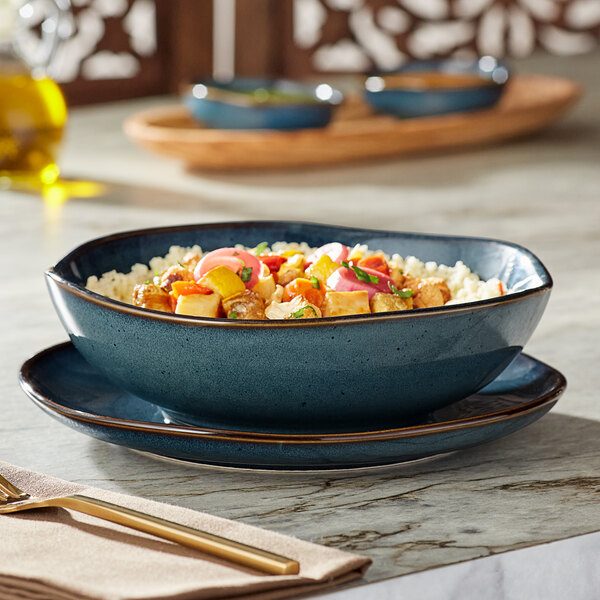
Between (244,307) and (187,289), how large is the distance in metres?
0.04

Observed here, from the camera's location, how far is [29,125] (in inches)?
70.2

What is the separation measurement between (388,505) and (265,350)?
0.11 m

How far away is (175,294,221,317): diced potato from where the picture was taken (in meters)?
0.71

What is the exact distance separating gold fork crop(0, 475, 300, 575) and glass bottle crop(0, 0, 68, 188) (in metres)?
1.20

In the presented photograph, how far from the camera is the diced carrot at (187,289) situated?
2.35ft

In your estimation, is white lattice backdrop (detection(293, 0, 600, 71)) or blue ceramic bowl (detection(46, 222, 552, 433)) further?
white lattice backdrop (detection(293, 0, 600, 71))

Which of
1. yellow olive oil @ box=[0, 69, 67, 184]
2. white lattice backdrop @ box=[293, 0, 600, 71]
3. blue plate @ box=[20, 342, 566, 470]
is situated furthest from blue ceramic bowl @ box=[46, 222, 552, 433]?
white lattice backdrop @ box=[293, 0, 600, 71]

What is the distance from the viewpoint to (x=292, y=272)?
77cm

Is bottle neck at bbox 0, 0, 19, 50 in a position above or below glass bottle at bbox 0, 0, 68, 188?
above

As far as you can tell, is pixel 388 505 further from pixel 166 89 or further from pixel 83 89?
pixel 166 89

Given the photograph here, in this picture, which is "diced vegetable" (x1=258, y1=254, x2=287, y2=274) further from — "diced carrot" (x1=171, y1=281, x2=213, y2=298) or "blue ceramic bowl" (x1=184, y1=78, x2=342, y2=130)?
"blue ceramic bowl" (x1=184, y1=78, x2=342, y2=130)

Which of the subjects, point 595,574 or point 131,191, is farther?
point 131,191

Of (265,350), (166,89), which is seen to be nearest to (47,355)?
(265,350)

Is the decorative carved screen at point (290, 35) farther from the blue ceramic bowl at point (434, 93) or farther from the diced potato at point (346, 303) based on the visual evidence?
the diced potato at point (346, 303)
